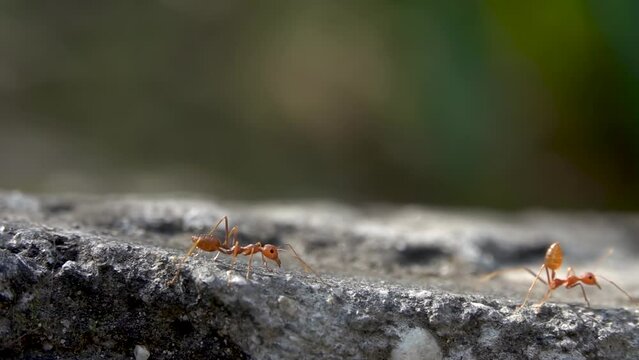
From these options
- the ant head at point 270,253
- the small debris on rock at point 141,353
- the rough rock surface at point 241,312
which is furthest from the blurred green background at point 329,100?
the small debris on rock at point 141,353

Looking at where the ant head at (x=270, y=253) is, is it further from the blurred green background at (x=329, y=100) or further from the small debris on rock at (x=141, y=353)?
the blurred green background at (x=329, y=100)

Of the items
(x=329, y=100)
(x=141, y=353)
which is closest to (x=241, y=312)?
(x=141, y=353)

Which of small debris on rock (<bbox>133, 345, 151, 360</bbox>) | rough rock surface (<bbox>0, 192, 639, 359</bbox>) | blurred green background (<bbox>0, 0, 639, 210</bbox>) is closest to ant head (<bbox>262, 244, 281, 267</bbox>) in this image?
rough rock surface (<bbox>0, 192, 639, 359</bbox>)

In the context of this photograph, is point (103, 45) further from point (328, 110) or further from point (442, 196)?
point (442, 196)

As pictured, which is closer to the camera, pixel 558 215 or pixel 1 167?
pixel 558 215

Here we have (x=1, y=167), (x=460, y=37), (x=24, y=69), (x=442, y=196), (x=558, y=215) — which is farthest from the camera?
(x=24, y=69)

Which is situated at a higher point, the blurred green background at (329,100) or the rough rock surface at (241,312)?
the blurred green background at (329,100)

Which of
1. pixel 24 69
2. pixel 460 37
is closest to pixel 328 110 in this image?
pixel 460 37

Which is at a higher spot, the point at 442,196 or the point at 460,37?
the point at 460,37

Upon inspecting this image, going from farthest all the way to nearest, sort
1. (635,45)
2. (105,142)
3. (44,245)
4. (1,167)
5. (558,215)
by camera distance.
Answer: (105,142)
(1,167)
(635,45)
(558,215)
(44,245)
